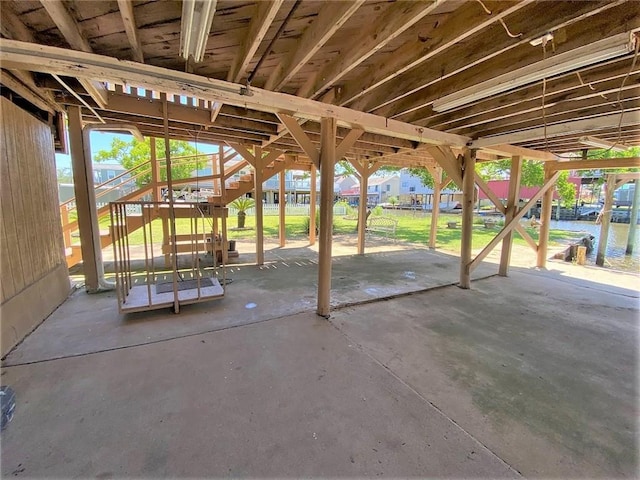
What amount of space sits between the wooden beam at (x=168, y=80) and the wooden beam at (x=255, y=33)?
0.76 ft

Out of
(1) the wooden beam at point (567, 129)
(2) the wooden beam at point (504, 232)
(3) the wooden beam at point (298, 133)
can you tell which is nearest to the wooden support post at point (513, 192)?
(2) the wooden beam at point (504, 232)

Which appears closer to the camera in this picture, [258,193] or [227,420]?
[227,420]

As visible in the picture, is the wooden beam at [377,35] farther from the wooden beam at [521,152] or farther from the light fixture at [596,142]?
the light fixture at [596,142]

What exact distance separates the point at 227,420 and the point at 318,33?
2664mm

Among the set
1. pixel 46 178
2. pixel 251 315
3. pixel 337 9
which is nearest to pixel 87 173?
pixel 46 178

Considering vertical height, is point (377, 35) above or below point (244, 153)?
above

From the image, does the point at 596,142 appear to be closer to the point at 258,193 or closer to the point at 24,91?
the point at 258,193

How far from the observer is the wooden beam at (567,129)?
3.33 meters

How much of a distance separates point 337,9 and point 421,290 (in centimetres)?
388

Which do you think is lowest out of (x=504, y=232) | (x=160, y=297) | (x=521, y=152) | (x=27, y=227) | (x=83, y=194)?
(x=160, y=297)

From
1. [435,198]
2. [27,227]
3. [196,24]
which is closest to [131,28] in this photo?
[196,24]

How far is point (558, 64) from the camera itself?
2.04 metres

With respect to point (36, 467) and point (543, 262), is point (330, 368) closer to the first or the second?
point (36, 467)

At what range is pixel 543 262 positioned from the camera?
618 cm
